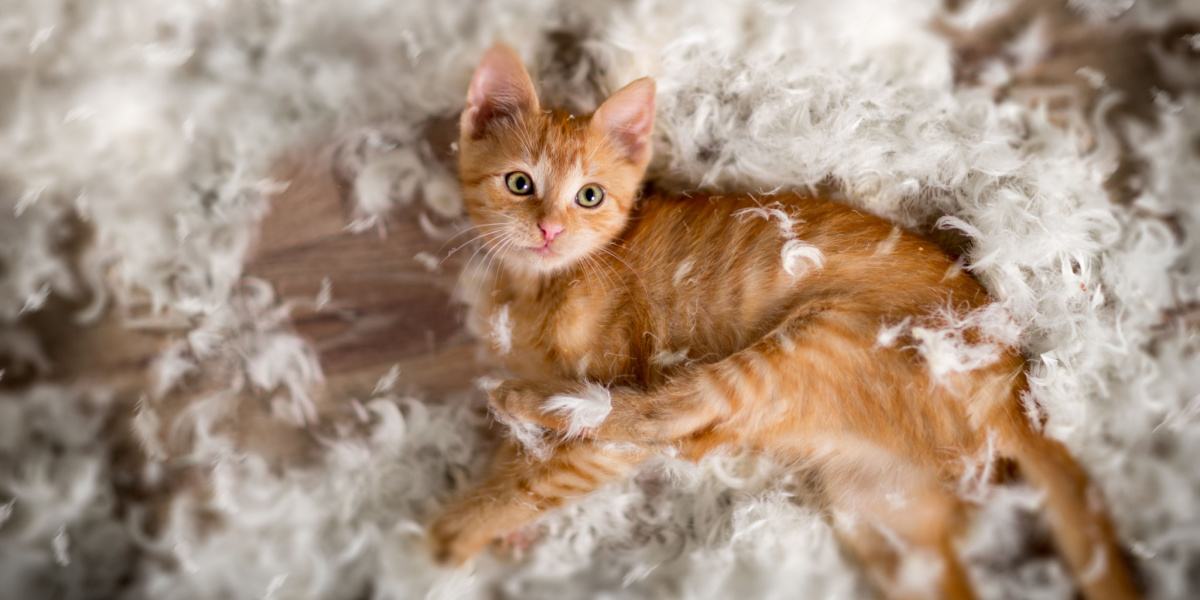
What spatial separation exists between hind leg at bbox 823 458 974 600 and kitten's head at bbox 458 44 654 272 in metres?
0.68

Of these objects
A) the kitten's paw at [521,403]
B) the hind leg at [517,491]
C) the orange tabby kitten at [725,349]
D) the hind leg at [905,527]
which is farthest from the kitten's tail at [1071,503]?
the kitten's paw at [521,403]

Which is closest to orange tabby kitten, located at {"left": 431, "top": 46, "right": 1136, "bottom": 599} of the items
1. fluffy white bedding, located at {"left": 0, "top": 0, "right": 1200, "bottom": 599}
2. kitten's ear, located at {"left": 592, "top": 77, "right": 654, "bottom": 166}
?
kitten's ear, located at {"left": 592, "top": 77, "right": 654, "bottom": 166}

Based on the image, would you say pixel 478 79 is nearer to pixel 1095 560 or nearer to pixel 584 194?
pixel 584 194

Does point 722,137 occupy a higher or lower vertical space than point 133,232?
higher

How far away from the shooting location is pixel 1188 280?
1.45m

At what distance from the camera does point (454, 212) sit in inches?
63.9

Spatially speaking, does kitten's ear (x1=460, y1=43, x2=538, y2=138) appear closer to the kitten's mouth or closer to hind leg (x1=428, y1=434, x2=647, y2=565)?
the kitten's mouth

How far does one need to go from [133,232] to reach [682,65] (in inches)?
47.5

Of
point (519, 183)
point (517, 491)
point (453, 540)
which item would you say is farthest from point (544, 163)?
point (453, 540)

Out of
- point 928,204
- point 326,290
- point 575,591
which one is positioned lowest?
point 575,591

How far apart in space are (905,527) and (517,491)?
2.41 feet

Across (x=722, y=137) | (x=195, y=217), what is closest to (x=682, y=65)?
(x=722, y=137)

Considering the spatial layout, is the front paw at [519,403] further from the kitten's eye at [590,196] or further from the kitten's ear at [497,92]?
the kitten's ear at [497,92]

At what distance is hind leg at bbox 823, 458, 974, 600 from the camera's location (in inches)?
52.7
